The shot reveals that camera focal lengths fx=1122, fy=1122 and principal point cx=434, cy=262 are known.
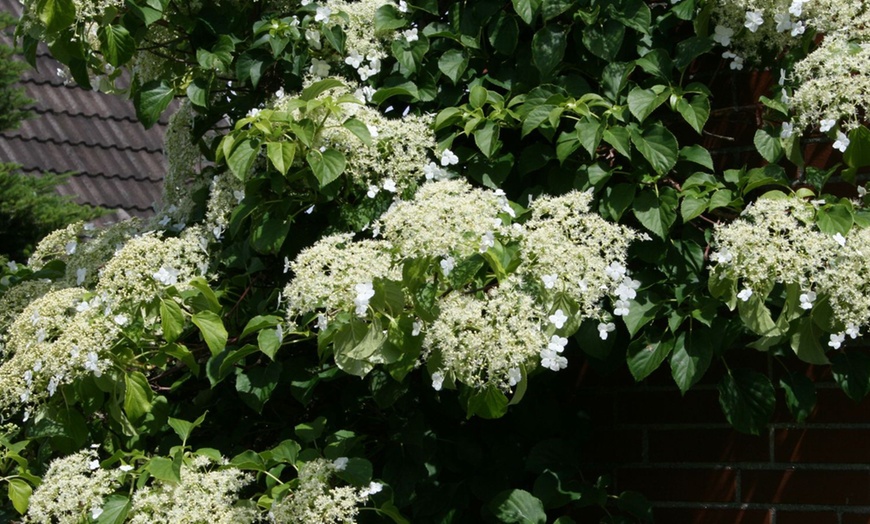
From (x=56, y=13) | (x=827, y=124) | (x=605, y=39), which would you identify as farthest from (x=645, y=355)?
(x=56, y=13)

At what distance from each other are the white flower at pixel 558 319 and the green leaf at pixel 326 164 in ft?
1.72

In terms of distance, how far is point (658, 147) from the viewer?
85.3 inches

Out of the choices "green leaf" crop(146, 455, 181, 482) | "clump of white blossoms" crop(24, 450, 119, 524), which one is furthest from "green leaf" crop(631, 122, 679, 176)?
"clump of white blossoms" crop(24, 450, 119, 524)

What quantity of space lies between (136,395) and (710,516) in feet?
3.92

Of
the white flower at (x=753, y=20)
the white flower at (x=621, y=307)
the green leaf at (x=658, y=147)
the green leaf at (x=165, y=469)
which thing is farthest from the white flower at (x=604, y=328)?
the green leaf at (x=165, y=469)

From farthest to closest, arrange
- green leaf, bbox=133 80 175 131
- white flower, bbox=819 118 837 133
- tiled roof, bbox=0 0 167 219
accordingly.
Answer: tiled roof, bbox=0 0 167 219 → green leaf, bbox=133 80 175 131 → white flower, bbox=819 118 837 133

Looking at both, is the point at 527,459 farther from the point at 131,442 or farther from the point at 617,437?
the point at 131,442

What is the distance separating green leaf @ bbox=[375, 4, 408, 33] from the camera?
2.40m

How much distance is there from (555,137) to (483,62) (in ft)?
0.89

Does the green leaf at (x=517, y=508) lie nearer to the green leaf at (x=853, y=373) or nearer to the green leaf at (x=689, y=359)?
the green leaf at (x=689, y=359)

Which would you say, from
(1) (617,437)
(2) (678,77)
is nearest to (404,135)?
(2) (678,77)

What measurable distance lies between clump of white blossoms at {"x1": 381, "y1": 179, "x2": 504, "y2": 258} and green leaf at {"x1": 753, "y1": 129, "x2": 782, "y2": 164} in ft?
2.00

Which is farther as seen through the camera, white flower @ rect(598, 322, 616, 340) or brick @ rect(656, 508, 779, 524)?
brick @ rect(656, 508, 779, 524)

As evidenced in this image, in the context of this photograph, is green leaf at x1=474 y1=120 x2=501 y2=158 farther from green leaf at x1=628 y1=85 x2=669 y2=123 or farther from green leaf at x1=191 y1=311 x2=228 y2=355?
green leaf at x1=191 y1=311 x2=228 y2=355
